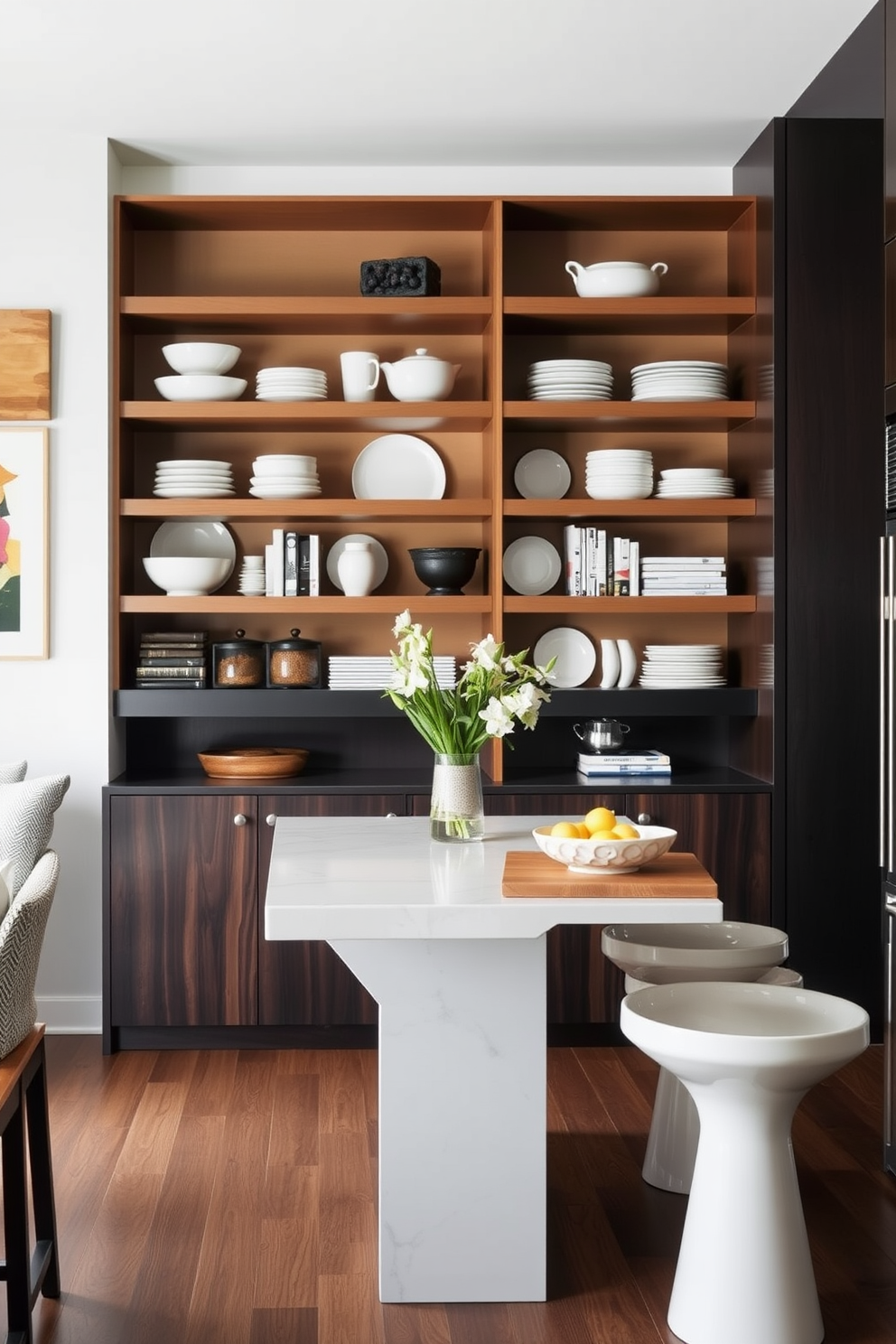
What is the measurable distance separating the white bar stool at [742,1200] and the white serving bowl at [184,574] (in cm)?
232

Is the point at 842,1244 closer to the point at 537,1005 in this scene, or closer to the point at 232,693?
the point at 537,1005

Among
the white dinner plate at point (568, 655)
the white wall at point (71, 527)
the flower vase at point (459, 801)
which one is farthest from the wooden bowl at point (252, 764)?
the flower vase at point (459, 801)

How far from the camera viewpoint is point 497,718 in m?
2.70

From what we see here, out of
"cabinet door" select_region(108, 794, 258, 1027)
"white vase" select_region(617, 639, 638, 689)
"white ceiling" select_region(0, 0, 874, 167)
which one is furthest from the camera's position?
"white vase" select_region(617, 639, 638, 689)

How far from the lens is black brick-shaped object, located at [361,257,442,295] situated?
414cm

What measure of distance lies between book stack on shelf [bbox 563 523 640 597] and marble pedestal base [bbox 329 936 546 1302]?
195 cm

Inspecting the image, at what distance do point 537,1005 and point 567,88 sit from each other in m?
2.59

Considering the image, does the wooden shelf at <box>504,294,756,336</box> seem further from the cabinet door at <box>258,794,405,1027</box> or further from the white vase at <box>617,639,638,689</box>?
the cabinet door at <box>258,794,405,1027</box>

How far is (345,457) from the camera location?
14.7ft

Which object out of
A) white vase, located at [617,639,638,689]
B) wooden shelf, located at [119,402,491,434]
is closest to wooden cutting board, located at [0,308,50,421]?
wooden shelf, located at [119,402,491,434]

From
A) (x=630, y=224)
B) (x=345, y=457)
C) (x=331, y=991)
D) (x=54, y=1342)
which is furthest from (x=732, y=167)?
(x=54, y=1342)

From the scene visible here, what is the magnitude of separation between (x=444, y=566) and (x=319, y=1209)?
201 cm

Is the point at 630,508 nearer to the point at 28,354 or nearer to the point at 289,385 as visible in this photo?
the point at 289,385

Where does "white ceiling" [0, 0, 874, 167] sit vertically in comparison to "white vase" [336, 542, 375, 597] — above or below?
above
